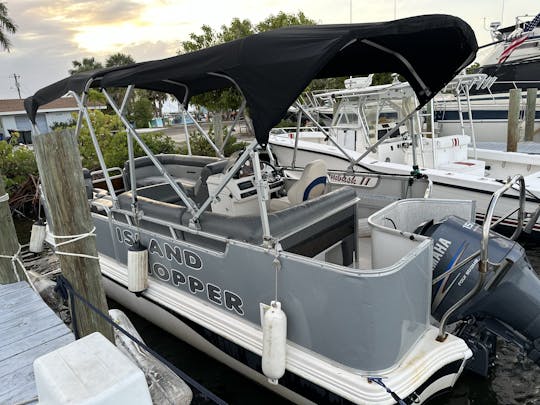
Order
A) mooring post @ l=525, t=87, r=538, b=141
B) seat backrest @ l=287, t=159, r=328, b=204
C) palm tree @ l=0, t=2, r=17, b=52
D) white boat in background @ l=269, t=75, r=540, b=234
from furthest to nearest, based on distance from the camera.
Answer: palm tree @ l=0, t=2, r=17, b=52 → mooring post @ l=525, t=87, r=538, b=141 → white boat in background @ l=269, t=75, r=540, b=234 → seat backrest @ l=287, t=159, r=328, b=204

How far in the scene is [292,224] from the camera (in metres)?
3.23

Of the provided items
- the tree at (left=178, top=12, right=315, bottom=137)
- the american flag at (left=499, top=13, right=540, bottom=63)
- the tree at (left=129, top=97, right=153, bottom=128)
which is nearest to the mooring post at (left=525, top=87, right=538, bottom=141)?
the american flag at (left=499, top=13, right=540, bottom=63)

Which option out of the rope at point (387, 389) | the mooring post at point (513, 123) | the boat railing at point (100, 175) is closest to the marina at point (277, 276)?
the rope at point (387, 389)

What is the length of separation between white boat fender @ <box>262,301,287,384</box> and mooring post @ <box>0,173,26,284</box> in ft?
8.56

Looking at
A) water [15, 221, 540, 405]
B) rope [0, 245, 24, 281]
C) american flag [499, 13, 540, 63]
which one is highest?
american flag [499, 13, 540, 63]

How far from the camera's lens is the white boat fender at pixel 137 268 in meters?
3.90

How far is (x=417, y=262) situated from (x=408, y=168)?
5427mm

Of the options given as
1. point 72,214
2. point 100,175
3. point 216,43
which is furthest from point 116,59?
point 72,214

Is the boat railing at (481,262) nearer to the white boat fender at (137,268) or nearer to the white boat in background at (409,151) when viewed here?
the white boat fender at (137,268)

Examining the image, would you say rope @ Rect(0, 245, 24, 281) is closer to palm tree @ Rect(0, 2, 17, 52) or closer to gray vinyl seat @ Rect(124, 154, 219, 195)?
gray vinyl seat @ Rect(124, 154, 219, 195)

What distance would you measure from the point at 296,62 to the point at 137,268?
2.59 m

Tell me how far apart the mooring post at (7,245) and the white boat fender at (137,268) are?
3.54 ft

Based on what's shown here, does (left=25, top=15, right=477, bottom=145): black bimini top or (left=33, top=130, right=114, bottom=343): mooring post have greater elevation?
(left=25, top=15, right=477, bottom=145): black bimini top

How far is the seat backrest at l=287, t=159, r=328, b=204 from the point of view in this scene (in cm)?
419
